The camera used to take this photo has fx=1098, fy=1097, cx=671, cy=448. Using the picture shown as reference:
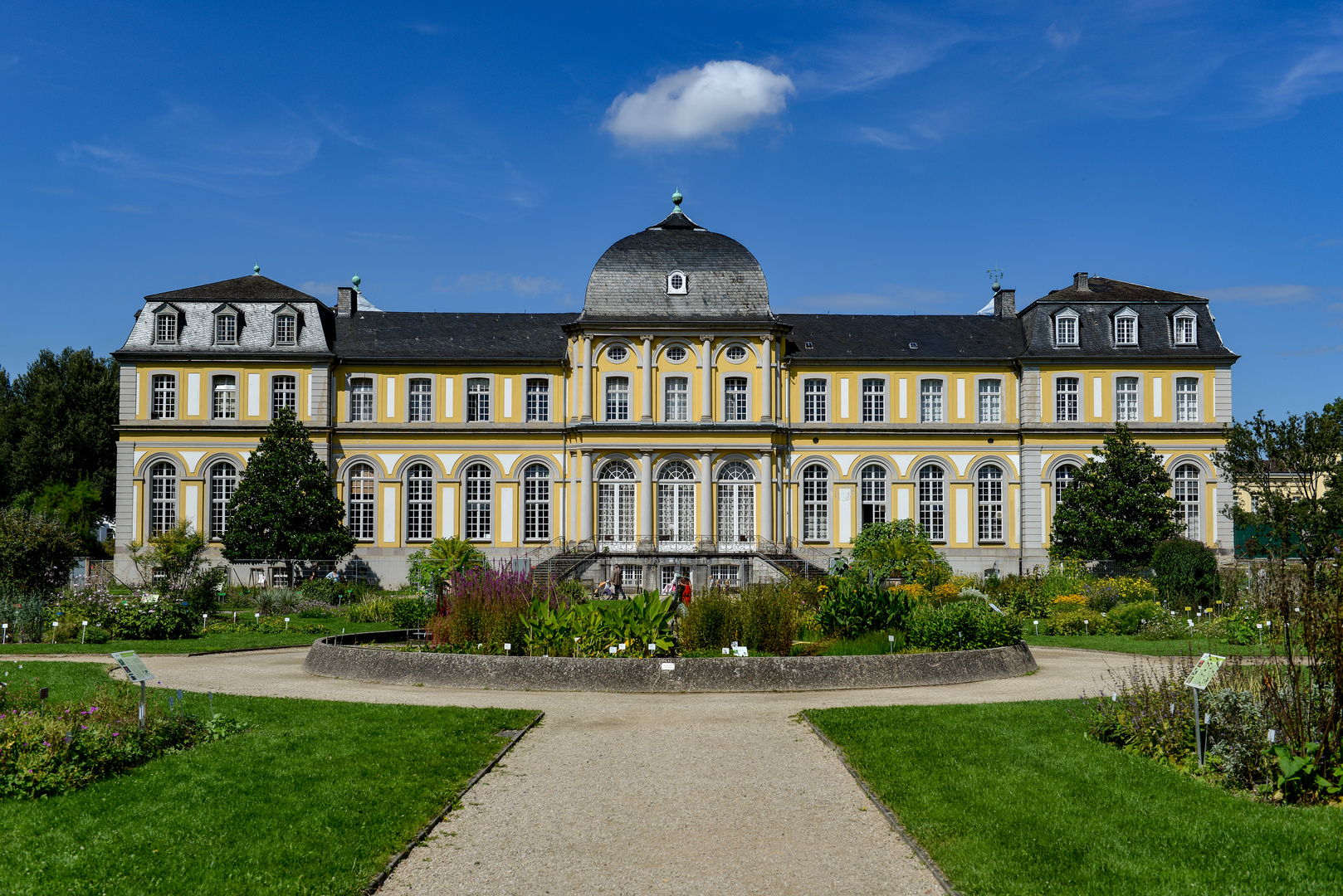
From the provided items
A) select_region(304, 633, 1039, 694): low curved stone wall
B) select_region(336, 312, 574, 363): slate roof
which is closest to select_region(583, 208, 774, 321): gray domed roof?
select_region(336, 312, 574, 363): slate roof

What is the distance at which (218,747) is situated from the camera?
9.36 metres

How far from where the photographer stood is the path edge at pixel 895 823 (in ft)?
20.7

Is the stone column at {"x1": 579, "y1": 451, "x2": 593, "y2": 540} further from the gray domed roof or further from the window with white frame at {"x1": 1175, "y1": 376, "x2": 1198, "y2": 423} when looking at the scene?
the window with white frame at {"x1": 1175, "y1": 376, "x2": 1198, "y2": 423}

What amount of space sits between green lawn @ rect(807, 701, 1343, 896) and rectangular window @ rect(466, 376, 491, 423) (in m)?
28.5

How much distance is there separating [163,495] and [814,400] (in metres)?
21.9

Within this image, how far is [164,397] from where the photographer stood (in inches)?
1431

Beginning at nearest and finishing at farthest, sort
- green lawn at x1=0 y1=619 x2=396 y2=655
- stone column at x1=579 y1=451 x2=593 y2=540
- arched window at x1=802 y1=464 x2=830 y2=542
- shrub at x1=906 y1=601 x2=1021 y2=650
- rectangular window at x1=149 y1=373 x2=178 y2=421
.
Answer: shrub at x1=906 y1=601 x2=1021 y2=650
green lawn at x1=0 y1=619 x2=396 y2=655
stone column at x1=579 y1=451 x2=593 y2=540
rectangular window at x1=149 y1=373 x2=178 y2=421
arched window at x1=802 y1=464 x2=830 y2=542

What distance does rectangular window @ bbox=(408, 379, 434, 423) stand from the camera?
122 feet

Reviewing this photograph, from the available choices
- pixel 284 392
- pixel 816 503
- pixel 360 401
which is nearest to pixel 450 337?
pixel 360 401

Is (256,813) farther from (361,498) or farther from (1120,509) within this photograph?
(1120,509)

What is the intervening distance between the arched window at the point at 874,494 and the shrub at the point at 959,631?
2125 cm

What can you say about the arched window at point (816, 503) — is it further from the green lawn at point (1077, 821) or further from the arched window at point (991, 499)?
the green lawn at point (1077, 821)

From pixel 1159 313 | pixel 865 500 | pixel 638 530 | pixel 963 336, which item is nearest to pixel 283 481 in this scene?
pixel 638 530

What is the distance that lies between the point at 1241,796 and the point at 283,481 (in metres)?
29.8
